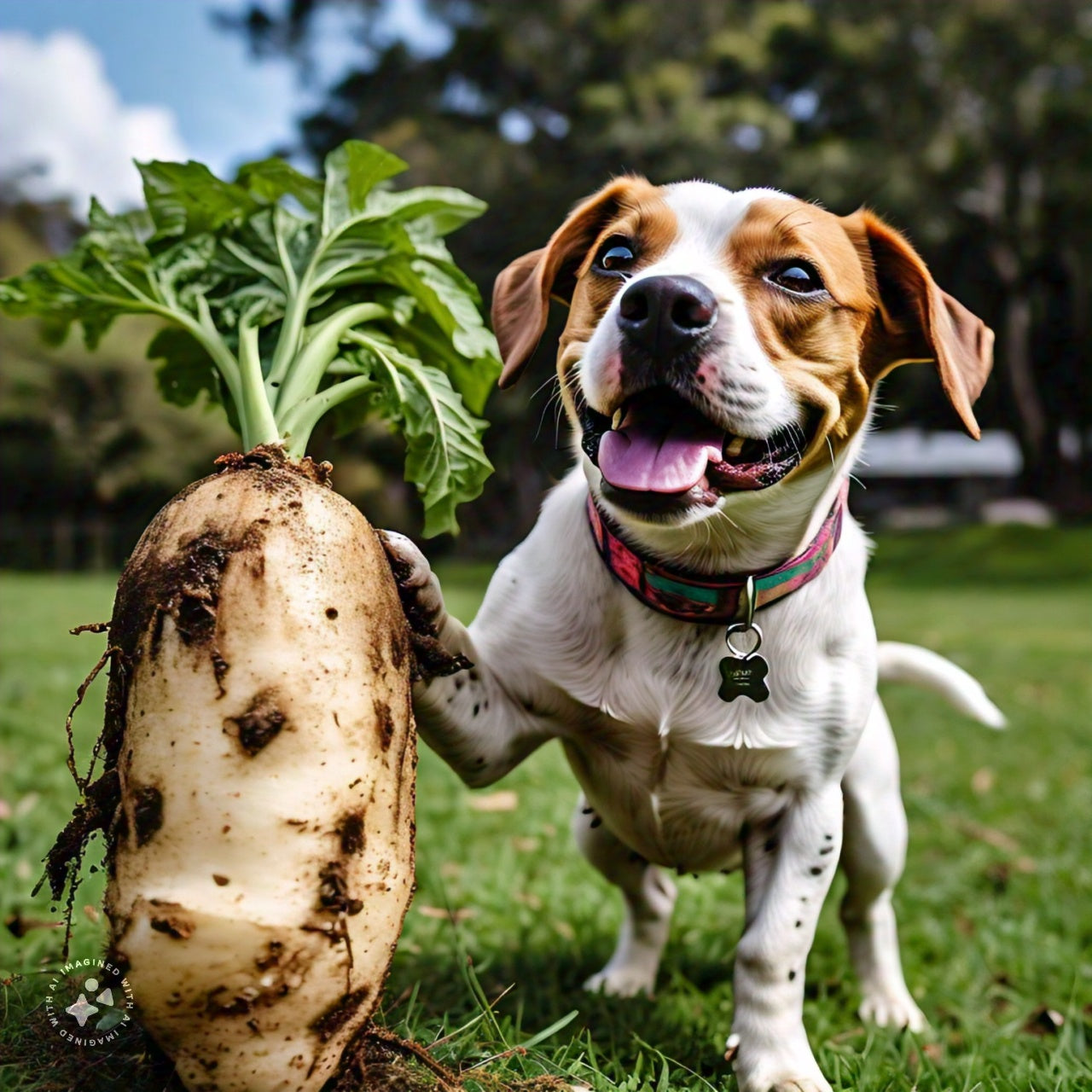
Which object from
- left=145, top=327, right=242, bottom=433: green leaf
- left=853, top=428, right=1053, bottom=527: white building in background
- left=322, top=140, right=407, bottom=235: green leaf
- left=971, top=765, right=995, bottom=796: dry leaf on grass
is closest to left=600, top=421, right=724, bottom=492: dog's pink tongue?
left=322, top=140, right=407, bottom=235: green leaf

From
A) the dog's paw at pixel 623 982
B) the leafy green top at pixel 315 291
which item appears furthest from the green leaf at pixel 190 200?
the dog's paw at pixel 623 982

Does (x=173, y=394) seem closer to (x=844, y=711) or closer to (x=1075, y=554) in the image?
(x=844, y=711)

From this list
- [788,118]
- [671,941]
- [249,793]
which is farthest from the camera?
[788,118]

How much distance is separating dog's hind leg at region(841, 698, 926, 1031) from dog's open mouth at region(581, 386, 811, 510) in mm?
952

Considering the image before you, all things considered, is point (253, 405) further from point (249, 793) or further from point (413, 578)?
point (249, 793)

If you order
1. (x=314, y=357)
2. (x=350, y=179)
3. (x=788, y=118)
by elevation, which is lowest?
(x=314, y=357)

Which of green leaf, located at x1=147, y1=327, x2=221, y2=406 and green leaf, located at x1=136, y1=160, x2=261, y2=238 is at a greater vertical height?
green leaf, located at x1=136, y1=160, x2=261, y2=238

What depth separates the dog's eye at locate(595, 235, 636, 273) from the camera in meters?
2.50

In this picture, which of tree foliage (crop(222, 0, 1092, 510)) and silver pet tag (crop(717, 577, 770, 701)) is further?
tree foliage (crop(222, 0, 1092, 510))

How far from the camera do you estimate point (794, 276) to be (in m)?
2.38

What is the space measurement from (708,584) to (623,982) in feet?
4.32

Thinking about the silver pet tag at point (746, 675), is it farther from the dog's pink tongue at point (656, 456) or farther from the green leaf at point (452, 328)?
the green leaf at point (452, 328)

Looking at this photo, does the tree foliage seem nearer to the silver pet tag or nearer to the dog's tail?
the dog's tail

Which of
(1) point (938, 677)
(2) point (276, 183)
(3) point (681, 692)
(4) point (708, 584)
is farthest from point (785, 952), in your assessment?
(2) point (276, 183)
